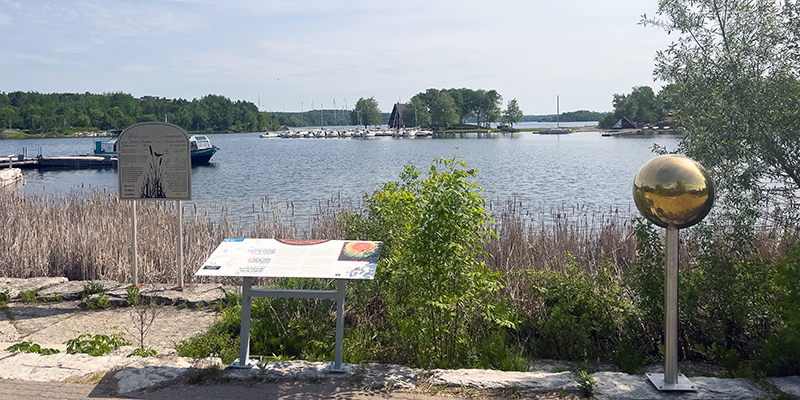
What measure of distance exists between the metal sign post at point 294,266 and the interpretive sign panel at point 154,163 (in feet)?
9.56

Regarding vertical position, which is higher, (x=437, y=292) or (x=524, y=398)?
(x=437, y=292)

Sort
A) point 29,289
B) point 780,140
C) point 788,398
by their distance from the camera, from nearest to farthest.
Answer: point 788,398, point 780,140, point 29,289

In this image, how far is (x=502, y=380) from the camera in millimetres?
4258

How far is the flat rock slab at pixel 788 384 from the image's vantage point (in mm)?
3994

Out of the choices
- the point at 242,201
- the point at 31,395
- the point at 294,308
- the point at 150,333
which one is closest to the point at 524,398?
the point at 294,308

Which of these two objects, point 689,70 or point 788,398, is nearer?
point 788,398

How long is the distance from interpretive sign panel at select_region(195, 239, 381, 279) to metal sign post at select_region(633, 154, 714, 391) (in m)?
2.06

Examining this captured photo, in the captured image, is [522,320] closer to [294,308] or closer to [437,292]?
[437,292]

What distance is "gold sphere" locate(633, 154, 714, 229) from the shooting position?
159 inches

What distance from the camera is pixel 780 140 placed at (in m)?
5.44

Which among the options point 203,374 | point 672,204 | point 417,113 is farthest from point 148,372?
point 417,113

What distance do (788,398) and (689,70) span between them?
11.1 ft

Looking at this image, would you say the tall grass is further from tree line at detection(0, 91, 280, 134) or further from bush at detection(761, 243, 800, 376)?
tree line at detection(0, 91, 280, 134)

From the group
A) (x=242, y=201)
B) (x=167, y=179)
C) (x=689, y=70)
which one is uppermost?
(x=689, y=70)
